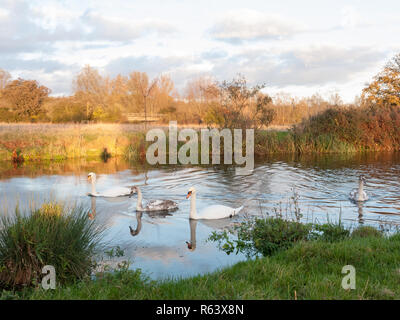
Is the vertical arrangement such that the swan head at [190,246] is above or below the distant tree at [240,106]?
below

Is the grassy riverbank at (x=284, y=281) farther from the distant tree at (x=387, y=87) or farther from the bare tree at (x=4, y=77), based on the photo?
the bare tree at (x=4, y=77)

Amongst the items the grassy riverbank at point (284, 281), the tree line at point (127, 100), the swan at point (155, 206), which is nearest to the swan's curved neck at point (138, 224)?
the swan at point (155, 206)

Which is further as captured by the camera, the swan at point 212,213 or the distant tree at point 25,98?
the distant tree at point 25,98

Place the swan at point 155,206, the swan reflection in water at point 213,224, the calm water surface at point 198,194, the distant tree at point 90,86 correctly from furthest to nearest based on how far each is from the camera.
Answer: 1. the distant tree at point 90,86
2. the swan at point 155,206
3. the swan reflection in water at point 213,224
4. the calm water surface at point 198,194

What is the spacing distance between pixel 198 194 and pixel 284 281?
7.93 meters

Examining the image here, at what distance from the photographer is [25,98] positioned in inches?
1806

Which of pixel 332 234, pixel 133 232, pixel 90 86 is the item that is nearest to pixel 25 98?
pixel 90 86

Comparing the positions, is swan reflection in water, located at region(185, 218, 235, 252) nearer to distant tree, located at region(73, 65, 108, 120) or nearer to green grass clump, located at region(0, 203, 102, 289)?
green grass clump, located at region(0, 203, 102, 289)

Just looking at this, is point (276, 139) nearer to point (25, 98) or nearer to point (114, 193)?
point (114, 193)

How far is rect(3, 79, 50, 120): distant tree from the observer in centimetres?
4569

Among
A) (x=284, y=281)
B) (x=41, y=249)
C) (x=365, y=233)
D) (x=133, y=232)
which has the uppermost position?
(x=41, y=249)

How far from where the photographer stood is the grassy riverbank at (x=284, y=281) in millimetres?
3901

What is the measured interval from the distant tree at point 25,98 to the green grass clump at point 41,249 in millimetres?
45222
